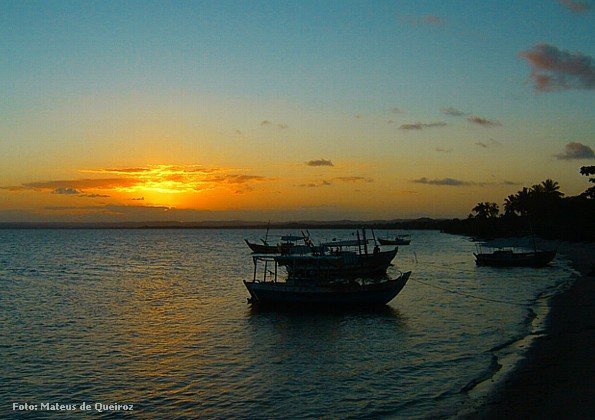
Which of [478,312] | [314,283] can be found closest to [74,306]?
[314,283]

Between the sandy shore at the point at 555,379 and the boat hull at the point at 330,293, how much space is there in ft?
34.9

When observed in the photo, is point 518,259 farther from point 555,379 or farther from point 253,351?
point 555,379

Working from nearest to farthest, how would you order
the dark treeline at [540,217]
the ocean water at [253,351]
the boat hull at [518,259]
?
the ocean water at [253,351], the boat hull at [518,259], the dark treeline at [540,217]

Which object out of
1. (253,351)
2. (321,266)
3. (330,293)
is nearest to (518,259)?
(321,266)

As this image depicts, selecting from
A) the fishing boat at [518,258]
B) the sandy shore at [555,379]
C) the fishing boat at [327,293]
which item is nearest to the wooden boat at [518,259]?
the fishing boat at [518,258]

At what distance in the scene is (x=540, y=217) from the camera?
13600cm

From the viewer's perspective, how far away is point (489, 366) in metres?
21.0

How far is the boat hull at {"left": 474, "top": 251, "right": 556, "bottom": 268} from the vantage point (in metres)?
64.8

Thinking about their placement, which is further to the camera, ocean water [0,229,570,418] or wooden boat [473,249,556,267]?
wooden boat [473,249,556,267]

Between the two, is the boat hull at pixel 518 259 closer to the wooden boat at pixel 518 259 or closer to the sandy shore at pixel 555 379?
the wooden boat at pixel 518 259

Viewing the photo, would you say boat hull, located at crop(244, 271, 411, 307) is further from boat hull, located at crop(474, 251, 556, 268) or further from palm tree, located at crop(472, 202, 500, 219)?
palm tree, located at crop(472, 202, 500, 219)

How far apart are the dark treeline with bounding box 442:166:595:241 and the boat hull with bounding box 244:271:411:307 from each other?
2365 inches

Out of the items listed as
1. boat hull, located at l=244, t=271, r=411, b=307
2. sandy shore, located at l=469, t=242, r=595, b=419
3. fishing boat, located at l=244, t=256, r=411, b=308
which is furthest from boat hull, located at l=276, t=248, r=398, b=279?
Result: sandy shore, located at l=469, t=242, r=595, b=419

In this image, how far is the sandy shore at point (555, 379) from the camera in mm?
14922
